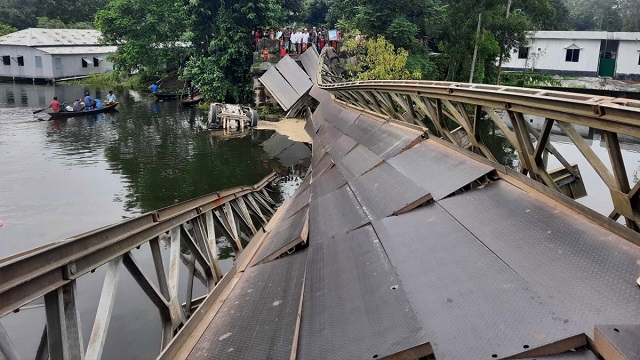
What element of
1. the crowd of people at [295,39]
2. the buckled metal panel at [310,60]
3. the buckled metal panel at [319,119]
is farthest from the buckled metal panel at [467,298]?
the crowd of people at [295,39]

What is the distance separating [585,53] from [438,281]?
44.0 m

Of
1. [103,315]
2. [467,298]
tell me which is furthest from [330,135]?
[467,298]

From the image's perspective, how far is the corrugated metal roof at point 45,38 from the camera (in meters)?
47.3

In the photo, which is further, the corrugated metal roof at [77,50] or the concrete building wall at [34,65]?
the concrete building wall at [34,65]

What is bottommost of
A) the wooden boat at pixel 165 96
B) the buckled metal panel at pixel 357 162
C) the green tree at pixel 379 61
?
the wooden boat at pixel 165 96

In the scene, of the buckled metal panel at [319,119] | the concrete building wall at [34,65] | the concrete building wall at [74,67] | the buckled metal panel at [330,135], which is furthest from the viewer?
the concrete building wall at [74,67]

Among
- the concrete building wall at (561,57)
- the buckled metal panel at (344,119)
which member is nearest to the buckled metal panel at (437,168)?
the buckled metal panel at (344,119)

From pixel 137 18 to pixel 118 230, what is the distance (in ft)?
139

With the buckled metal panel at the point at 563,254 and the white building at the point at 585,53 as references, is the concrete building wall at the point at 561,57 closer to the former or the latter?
the white building at the point at 585,53

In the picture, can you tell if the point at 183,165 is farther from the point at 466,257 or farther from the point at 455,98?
the point at 466,257

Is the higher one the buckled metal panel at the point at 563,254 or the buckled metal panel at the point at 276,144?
the buckled metal panel at the point at 563,254

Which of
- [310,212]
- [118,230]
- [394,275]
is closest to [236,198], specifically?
[310,212]

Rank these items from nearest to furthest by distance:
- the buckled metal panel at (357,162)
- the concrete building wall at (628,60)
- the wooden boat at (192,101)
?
the buckled metal panel at (357,162) → the wooden boat at (192,101) → the concrete building wall at (628,60)

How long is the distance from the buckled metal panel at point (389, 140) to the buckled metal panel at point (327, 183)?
30.1 inches
